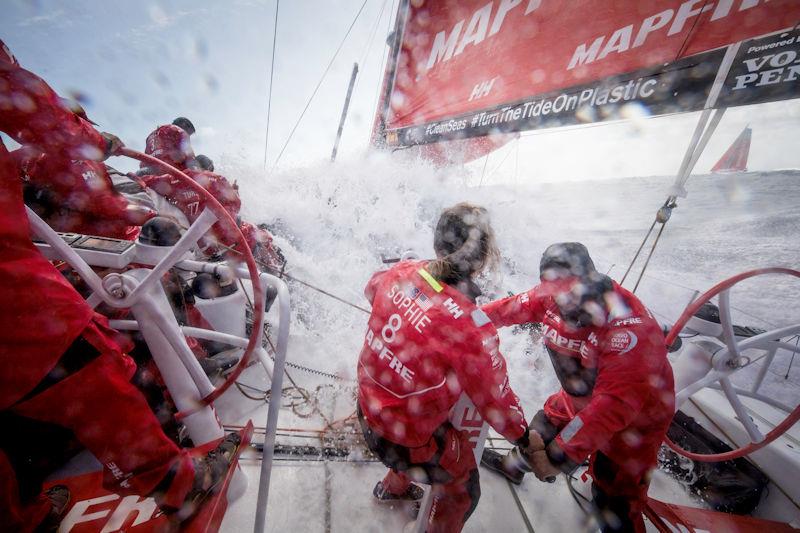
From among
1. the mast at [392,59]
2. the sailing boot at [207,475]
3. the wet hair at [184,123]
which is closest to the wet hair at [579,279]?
the sailing boot at [207,475]

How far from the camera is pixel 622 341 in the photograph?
1.65 metres

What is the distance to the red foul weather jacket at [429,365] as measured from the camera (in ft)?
4.11

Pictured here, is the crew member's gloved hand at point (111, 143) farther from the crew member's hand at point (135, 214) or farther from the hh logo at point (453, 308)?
the hh logo at point (453, 308)

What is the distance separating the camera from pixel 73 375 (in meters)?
0.98

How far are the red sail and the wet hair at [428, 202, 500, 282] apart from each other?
1503mm

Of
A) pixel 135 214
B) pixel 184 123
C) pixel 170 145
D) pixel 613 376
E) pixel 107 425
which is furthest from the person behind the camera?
pixel 184 123

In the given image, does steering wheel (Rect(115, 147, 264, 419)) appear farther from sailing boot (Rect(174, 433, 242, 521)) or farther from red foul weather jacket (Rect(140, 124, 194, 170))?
red foul weather jacket (Rect(140, 124, 194, 170))

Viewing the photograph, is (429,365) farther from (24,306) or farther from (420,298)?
(24,306)

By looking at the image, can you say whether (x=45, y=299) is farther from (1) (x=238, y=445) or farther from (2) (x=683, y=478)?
(2) (x=683, y=478)

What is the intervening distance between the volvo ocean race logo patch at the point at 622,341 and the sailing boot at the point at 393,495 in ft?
4.97

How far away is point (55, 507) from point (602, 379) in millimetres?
2768

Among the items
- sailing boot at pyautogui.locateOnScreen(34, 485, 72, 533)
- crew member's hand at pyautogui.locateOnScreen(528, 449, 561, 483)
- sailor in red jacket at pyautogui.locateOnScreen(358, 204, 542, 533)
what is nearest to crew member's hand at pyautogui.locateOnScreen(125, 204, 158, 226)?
sailing boot at pyautogui.locateOnScreen(34, 485, 72, 533)

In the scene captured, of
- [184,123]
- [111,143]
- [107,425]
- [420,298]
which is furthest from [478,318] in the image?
[184,123]

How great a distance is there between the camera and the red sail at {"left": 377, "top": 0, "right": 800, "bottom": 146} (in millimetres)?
1620
